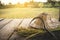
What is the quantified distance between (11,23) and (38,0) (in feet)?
0.67

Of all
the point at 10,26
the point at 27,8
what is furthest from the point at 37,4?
the point at 10,26

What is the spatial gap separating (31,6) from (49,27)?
0.52 ft

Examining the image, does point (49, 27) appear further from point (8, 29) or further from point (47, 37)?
point (8, 29)

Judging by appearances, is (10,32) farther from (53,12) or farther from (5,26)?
(53,12)

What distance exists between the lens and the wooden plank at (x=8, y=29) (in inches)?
31.0

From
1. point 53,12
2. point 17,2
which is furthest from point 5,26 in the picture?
point 53,12

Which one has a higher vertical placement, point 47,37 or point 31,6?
point 31,6

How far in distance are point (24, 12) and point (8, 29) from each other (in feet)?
0.44

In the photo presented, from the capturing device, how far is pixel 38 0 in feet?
2.80

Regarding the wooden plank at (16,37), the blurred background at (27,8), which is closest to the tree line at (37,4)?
the blurred background at (27,8)

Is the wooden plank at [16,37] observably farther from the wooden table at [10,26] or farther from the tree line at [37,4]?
the tree line at [37,4]

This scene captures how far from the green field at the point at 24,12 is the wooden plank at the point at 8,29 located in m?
0.04

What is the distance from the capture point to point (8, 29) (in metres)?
0.82

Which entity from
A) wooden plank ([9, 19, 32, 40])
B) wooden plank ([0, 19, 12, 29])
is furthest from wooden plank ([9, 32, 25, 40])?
wooden plank ([0, 19, 12, 29])
